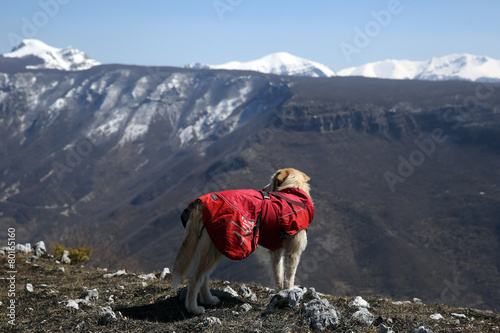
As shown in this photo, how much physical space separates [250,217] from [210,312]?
5.95ft

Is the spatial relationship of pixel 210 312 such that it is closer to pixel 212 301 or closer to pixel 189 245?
pixel 212 301

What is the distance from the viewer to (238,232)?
8.76m

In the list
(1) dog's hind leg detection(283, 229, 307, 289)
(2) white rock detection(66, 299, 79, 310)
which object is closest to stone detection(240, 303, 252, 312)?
(1) dog's hind leg detection(283, 229, 307, 289)

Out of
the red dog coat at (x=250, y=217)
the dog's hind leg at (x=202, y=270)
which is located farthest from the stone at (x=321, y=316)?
the dog's hind leg at (x=202, y=270)

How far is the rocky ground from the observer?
7.67 metres

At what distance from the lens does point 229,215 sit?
870 centimetres

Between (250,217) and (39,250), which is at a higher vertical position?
(250,217)

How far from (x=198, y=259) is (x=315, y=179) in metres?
182

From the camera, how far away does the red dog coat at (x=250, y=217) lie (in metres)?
8.65

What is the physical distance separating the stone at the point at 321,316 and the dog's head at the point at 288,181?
3.10 metres

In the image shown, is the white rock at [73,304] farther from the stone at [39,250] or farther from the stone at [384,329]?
the stone at [39,250]
